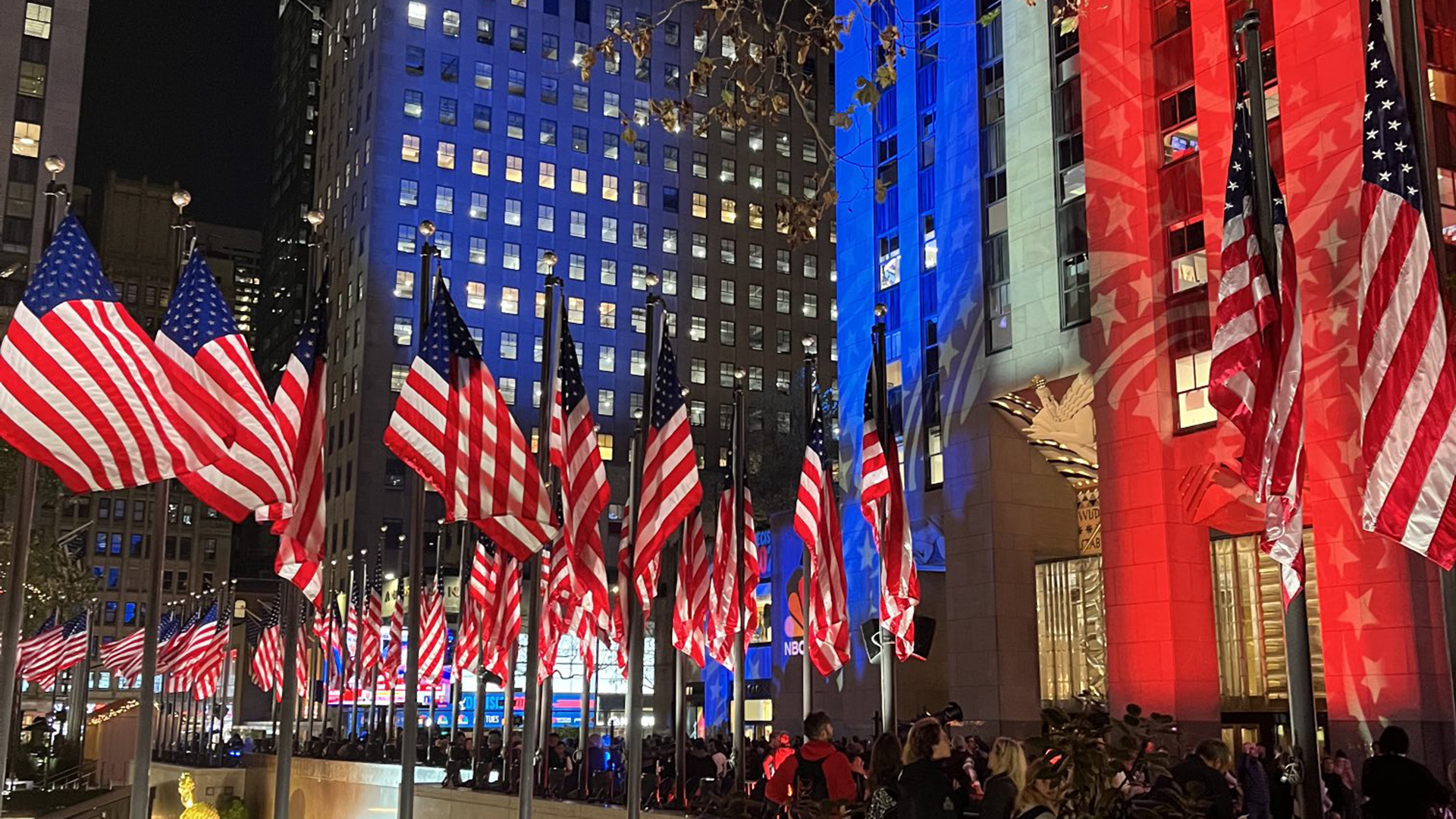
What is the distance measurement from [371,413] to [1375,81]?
318 feet

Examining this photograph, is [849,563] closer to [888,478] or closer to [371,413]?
[888,478]

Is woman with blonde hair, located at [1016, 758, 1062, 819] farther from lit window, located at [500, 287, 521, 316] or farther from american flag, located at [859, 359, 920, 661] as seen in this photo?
lit window, located at [500, 287, 521, 316]

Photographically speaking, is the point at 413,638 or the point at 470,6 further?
the point at 470,6

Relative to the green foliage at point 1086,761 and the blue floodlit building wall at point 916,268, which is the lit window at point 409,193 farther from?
the green foliage at point 1086,761

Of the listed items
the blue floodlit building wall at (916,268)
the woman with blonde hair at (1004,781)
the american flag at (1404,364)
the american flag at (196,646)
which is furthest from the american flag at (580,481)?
the american flag at (196,646)

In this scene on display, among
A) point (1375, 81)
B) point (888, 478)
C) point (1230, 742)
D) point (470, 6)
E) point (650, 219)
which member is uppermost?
point (470, 6)

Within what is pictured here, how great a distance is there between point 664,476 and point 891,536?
497 centimetres

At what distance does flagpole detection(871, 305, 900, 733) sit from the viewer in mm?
22719

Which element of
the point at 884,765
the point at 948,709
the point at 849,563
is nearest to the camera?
the point at 884,765

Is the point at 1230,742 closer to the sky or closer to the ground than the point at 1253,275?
closer to the ground

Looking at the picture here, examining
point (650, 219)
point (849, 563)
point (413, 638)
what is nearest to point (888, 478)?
point (413, 638)

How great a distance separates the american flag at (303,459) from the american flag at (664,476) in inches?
189

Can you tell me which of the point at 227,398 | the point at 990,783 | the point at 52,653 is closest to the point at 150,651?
the point at 227,398

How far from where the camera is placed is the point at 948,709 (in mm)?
18672
